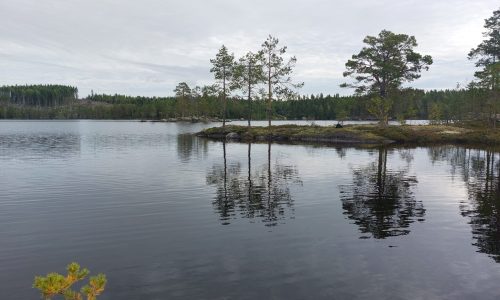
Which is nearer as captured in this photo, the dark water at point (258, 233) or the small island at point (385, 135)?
the dark water at point (258, 233)

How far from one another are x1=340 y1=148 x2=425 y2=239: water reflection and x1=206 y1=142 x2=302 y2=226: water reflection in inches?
142

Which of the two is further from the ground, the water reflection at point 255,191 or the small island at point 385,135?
the small island at point 385,135

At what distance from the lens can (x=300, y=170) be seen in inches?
1347

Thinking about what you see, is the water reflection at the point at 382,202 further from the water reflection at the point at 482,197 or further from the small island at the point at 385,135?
the small island at the point at 385,135

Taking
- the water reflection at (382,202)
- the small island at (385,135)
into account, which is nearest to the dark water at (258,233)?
the water reflection at (382,202)

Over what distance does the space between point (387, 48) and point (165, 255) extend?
239 ft

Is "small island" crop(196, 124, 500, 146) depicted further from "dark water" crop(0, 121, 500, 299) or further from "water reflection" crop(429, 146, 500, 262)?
"dark water" crop(0, 121, 500, 299)

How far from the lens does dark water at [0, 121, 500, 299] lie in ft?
36.6

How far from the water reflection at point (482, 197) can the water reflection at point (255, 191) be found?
836cm

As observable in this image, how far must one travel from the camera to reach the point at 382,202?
21875mm

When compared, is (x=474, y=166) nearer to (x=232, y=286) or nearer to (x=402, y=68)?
(x=232, y=286)

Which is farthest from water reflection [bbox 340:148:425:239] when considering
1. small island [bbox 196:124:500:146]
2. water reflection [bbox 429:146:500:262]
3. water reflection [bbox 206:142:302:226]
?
small island [bbox 196:124:500:146]

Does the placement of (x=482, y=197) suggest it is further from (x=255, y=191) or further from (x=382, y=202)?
(x=255, y=191)

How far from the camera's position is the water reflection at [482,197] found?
49.9 ft
